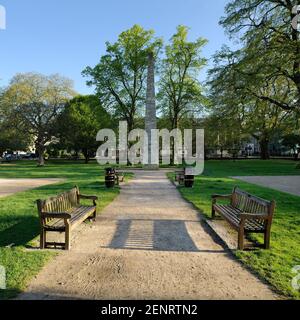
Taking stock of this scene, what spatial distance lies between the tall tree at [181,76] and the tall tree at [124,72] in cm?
263

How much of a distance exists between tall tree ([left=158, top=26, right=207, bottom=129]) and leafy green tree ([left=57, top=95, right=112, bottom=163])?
8499mm

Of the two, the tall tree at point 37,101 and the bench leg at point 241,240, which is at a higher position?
the tall tree at point 37,101

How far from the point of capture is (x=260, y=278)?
14.6 feet

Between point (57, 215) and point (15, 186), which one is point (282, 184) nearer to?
point (15, 186)

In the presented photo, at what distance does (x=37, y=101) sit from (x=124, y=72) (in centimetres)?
1133

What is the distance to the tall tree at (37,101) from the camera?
3762 cm

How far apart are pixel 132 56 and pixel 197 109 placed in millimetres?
10681

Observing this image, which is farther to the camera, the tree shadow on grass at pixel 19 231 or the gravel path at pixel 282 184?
the gravel path at pixel 282 184

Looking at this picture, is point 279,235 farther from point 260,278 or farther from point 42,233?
point 42,233

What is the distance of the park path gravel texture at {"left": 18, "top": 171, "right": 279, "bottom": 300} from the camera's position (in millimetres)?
3987

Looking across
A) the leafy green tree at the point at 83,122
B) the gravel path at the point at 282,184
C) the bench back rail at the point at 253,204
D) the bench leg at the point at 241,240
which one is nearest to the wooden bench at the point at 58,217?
the bench leg at the point at 241,240

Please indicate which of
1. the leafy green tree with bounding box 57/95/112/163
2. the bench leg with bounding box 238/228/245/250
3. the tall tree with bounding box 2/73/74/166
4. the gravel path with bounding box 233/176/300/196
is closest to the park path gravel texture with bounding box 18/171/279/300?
the bench leg with bounding box 238/228/245/250

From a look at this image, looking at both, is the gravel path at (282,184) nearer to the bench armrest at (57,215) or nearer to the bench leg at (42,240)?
the bench armrest at (57,215)

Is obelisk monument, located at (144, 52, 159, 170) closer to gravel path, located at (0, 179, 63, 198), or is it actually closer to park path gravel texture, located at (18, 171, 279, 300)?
gravel path, located at (0, 179, 63, 198)
